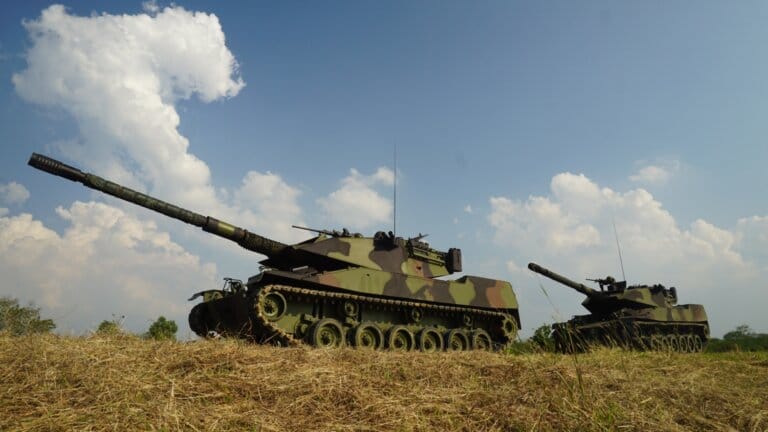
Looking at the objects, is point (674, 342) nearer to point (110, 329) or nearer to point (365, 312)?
point (365, 312)

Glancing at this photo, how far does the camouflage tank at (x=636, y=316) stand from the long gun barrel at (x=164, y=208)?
435 inches

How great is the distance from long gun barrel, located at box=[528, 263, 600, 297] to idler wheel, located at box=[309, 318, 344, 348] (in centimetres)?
999

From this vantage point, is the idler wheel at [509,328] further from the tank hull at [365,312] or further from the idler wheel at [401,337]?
the idler wheel at [401,337]

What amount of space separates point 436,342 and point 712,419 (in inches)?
343

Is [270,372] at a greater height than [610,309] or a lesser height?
lesser

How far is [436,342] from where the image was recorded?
12500mm

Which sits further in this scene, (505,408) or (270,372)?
(270,372)

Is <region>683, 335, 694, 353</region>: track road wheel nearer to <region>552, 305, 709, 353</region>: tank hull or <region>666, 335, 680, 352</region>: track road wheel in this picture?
<region>552, 305, 709, 353</region>: tank hull

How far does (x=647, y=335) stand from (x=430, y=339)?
1244 cm

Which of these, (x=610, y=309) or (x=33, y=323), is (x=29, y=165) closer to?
(x=33, y=323)

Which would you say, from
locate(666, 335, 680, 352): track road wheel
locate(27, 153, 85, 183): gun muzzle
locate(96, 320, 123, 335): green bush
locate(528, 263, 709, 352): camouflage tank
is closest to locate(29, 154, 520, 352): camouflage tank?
locate(27, 153, 85, 183): gun muzzle

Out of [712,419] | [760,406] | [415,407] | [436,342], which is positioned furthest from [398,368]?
[436,342]

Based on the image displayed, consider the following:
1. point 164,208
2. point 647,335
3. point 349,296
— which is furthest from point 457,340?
point 647,335

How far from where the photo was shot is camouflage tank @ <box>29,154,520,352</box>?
1002 cm
